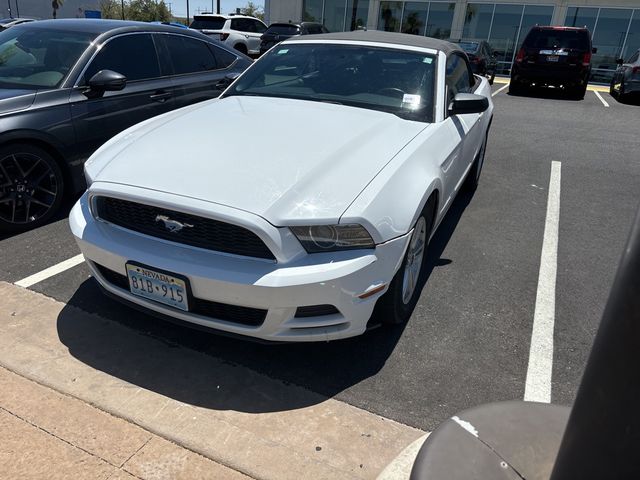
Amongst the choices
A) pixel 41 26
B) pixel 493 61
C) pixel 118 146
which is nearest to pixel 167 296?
pixel 118 146

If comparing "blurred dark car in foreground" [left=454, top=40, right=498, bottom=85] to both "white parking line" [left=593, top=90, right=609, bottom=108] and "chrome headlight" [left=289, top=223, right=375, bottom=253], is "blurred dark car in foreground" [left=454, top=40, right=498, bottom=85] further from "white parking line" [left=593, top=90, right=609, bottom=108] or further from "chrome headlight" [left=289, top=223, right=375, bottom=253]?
"chrome headlight" [left=289, top=223, right=375, bottom=253]

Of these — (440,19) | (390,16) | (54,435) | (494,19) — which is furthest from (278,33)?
(54,435)

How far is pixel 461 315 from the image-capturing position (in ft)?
10.8

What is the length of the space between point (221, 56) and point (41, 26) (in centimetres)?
188

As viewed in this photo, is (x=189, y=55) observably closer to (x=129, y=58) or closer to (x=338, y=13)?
(x=129, y=58)

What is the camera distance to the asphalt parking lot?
264 cm

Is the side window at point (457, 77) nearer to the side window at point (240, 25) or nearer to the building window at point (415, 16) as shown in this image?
the side window at point (240, 25)

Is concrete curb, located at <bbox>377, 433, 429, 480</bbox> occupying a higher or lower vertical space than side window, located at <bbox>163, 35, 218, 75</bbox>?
lower

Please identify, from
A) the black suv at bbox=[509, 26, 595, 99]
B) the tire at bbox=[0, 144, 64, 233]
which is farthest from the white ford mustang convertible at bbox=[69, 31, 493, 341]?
the black suv at bbox=[509, 26, 595, 99]

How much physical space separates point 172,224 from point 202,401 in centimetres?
86

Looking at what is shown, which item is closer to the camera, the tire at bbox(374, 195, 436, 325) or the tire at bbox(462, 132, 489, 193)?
the tire at bbox(374, 195, 436, 325)

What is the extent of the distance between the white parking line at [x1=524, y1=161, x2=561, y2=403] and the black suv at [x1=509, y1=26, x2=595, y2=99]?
32.9ft

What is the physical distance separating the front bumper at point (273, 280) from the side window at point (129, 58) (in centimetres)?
254

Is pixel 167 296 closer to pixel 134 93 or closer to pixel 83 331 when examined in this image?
pixel 83 331
